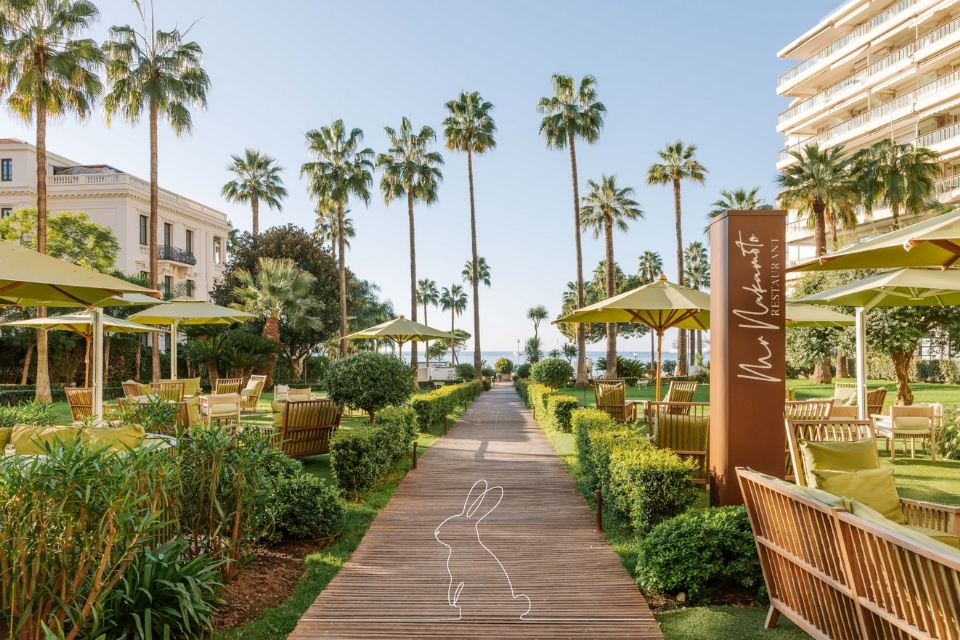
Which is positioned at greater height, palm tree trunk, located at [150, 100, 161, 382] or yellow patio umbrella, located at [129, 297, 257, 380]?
palm tree trunk, located at [150, 100, 161, 382]

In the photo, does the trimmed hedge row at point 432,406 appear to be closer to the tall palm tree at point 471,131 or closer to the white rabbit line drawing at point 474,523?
the white rabbit line drawing at point 474,523

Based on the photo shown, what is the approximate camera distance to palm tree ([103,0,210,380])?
2150 cm

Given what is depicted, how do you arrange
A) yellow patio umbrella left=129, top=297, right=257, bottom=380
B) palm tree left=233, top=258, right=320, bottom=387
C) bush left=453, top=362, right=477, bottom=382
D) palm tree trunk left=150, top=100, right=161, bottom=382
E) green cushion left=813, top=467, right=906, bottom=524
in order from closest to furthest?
green cushion left=813, top=467, right=906, bottom=524, yellow patio umbrella left=129, top=297, right=257, bottom=380, palm tree trunk left=150, top=100, right=161, bottom=382, palm tree left=233, top=258, right=320, bottom=387, bush left=453, top=362, right=477, bottom=382

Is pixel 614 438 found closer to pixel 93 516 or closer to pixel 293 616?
pixel 293 616

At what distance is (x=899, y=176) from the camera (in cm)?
2703

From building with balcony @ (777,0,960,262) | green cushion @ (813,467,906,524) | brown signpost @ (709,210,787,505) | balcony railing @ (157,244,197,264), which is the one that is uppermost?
building with balcony @ (777,0,960,262)

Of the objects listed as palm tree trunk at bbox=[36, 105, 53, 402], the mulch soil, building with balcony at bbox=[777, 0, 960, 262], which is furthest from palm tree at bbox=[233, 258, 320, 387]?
building with balcony at bbox=[777, 0, 960, 262]

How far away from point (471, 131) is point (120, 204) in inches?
840

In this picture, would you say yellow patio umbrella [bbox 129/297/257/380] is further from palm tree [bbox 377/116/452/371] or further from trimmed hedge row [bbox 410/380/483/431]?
palm tree [bbox 377/116/452/371]

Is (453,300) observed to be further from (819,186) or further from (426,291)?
(819,186)

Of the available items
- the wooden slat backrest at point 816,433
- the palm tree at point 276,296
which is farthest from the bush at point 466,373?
the wooden slat backrest at point 816,433

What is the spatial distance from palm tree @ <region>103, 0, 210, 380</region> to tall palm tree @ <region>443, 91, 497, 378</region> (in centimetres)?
1494

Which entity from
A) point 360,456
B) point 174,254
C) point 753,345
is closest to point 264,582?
point 360,456

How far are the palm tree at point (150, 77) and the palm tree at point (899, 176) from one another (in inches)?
1140
